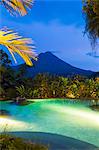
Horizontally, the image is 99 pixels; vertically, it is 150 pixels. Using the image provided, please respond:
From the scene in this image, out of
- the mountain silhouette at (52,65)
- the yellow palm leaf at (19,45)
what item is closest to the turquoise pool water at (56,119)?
the yellow palm leaf at (19,45)

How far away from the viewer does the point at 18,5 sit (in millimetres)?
3504

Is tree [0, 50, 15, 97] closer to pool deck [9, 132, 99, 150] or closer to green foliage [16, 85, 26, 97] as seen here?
green foliage [16, 85, 26, 97]

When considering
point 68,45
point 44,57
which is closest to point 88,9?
point 68,45

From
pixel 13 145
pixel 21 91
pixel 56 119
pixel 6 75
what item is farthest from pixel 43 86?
pixel 13 145

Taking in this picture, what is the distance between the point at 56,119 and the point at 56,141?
2262mm

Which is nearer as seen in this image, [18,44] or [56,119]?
[18,44]

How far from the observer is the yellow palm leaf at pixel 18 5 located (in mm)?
3488

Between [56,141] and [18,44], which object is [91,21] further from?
[18,44]

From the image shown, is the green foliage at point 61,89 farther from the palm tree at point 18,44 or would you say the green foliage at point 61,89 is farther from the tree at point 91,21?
the palm tree at point 18,44

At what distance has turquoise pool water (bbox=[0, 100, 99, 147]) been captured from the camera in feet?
24.9

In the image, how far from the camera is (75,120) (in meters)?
8.84

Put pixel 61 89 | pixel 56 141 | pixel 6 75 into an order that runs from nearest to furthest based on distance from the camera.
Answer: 1. pixel 56 141
2. pixel 61 89
3. pixel 6 75

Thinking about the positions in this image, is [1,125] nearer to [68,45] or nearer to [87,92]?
[87,92]

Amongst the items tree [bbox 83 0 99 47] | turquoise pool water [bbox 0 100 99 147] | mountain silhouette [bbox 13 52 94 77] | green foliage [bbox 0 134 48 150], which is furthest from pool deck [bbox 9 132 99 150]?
mountain silhouette [bbox 13 52 94 77]
